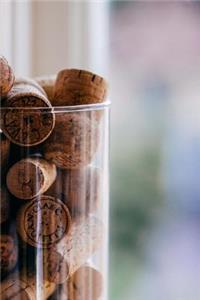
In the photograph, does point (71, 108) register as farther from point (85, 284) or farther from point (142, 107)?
point (142, 107)

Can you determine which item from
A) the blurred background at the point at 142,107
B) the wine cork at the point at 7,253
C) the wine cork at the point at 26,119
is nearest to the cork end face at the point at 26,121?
the wine cork at the point at 26,119

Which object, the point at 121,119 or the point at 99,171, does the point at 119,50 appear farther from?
the point at 99,171

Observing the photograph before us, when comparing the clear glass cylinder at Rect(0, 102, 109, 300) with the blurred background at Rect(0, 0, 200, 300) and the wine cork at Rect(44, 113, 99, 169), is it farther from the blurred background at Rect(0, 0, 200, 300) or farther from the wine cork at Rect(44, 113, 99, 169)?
the blurred background at Rect(0, 0, 200, 300)

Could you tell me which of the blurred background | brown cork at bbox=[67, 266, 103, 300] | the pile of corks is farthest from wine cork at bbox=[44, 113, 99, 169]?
the blurred background

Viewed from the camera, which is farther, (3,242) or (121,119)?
(121,119)

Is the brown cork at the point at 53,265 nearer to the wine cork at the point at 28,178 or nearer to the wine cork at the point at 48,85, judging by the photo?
the wine cork at the point at 28,178

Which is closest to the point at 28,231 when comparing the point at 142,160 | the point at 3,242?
the point at 3,242

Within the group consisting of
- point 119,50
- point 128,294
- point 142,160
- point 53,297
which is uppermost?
point 119,50

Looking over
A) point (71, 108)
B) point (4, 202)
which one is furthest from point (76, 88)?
point (4, 202)
